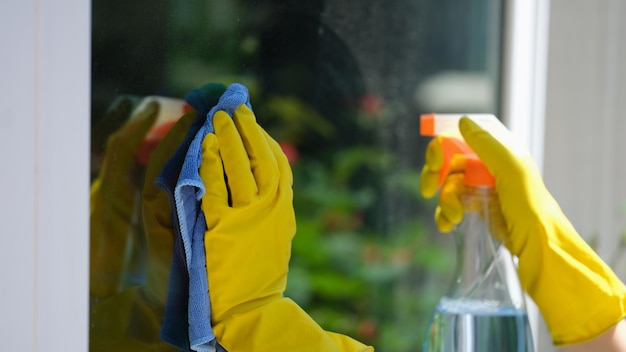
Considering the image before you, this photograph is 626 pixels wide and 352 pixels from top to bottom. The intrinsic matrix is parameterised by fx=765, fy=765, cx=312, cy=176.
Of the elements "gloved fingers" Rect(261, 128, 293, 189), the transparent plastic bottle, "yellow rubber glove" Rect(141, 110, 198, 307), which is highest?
"gloved fingers" Rect(261, 128, 293, 189)

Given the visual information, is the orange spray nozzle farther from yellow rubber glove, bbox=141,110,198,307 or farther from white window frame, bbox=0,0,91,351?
white window frame, bbox=0,0,91,351

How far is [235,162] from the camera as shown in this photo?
2.46 feet

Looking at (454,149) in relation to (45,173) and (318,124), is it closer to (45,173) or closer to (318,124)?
(318,124)

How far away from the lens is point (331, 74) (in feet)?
3.76

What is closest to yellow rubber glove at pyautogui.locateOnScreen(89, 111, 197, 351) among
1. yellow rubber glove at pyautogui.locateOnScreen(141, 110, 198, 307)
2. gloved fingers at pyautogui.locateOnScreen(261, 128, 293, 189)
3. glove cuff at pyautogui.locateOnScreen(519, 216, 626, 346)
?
yellow rubber glove at pyautogui.locateOnScreen(141, 110, 198, 307)

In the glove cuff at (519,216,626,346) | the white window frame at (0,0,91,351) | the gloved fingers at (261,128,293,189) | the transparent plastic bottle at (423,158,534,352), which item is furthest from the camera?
the transparent plastic bottle at (423,158,534,352)

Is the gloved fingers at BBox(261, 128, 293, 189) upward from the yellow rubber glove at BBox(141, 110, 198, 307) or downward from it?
upward

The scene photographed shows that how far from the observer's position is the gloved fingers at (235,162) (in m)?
0.74

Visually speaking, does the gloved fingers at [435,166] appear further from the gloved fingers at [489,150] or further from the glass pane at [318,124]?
the glass pane at [318,124]

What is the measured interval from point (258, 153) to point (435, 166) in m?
0.38

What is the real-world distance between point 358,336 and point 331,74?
1.40 ft

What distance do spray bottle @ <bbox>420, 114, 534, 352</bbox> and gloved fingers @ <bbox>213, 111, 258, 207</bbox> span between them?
41 cm

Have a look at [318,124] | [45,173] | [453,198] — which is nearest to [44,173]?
[45,173]

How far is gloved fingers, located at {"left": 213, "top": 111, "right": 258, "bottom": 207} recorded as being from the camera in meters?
0.74
